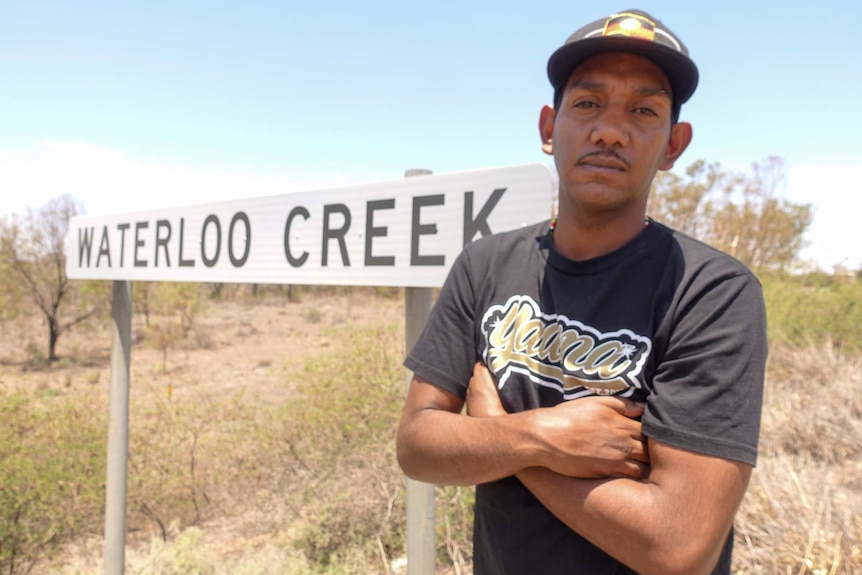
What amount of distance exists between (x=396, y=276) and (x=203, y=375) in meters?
16.5

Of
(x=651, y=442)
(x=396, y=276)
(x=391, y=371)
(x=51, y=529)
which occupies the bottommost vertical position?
(x=51, y=529)

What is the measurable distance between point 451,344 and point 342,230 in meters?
0.87

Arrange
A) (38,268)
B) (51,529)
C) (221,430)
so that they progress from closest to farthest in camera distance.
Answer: (51,529) < (221,430) < (38,268)

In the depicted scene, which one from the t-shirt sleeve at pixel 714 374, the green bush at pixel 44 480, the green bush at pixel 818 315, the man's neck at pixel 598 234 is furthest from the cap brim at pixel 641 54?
the green bush at pixel 818 315

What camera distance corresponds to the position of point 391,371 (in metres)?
5.64

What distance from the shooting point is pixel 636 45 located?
1.21 m

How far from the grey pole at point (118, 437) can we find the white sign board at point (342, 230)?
1.33ft

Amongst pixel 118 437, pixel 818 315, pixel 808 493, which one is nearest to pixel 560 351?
pixel 808 493

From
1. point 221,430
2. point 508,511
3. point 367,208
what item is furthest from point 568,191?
point 221,430

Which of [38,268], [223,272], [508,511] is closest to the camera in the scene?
[508,511]

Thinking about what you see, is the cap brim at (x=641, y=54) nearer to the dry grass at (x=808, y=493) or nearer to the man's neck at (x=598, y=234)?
the man's neck at (x=598, y=234)

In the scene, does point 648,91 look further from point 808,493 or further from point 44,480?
point 44,480

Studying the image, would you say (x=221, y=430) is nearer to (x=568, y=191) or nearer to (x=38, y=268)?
(x=568, y=191)

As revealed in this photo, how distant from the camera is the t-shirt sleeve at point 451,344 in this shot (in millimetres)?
1349
